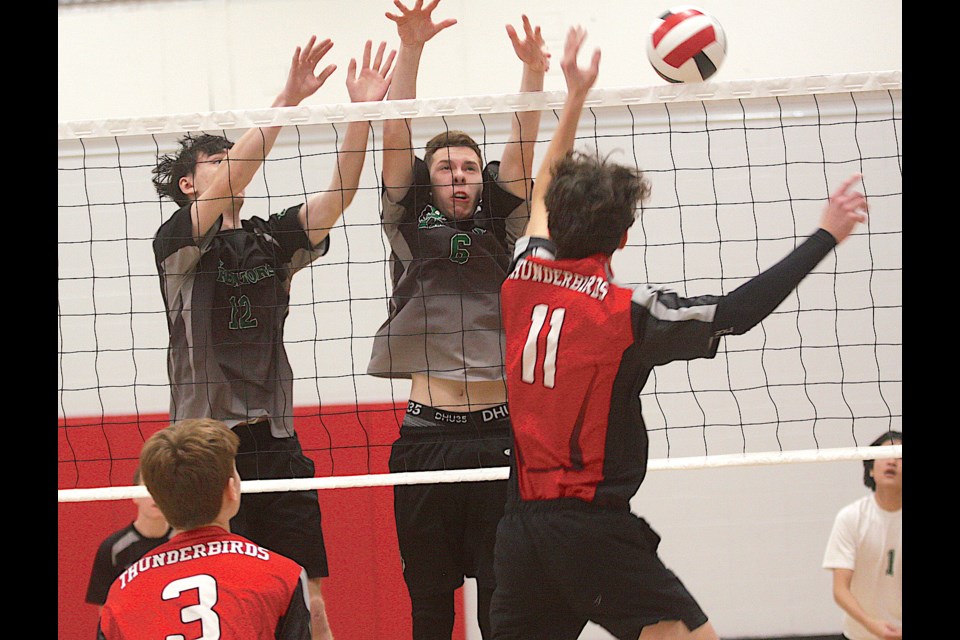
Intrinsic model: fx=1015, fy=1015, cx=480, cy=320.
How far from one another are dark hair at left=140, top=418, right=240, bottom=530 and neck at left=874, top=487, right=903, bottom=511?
3.13m

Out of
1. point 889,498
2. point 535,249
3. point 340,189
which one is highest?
point 340,189

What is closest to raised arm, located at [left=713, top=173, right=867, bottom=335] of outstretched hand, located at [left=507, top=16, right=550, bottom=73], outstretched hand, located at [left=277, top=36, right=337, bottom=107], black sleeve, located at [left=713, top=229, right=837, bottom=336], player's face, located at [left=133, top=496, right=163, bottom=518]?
black sleeve, located at [left=713, top=229, right=837, bottom=336]

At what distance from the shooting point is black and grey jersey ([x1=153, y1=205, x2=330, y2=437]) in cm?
360

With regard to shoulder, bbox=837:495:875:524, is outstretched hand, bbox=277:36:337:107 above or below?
above

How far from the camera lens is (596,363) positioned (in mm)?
2867

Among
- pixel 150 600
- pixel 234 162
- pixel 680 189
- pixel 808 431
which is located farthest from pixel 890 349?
pixel 150 600

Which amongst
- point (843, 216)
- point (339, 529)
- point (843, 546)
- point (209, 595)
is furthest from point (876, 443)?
point (209, 595)

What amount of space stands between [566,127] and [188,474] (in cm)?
153

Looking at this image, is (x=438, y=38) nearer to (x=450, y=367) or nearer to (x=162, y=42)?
(x=162, y=42)

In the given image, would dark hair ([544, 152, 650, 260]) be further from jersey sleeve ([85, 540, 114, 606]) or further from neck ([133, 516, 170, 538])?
jersey sleeve ([85, 540, 114, 606])

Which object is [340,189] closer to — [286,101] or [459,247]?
[286,101]

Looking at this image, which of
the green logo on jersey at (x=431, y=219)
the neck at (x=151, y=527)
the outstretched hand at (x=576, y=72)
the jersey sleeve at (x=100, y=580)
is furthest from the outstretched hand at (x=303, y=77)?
the jersey sleeve at (x=100, y=580)

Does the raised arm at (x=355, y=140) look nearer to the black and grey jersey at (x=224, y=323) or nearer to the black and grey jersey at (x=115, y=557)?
the black and grey jersey at (x=224, y=323)

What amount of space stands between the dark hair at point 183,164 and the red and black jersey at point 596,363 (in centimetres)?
161
